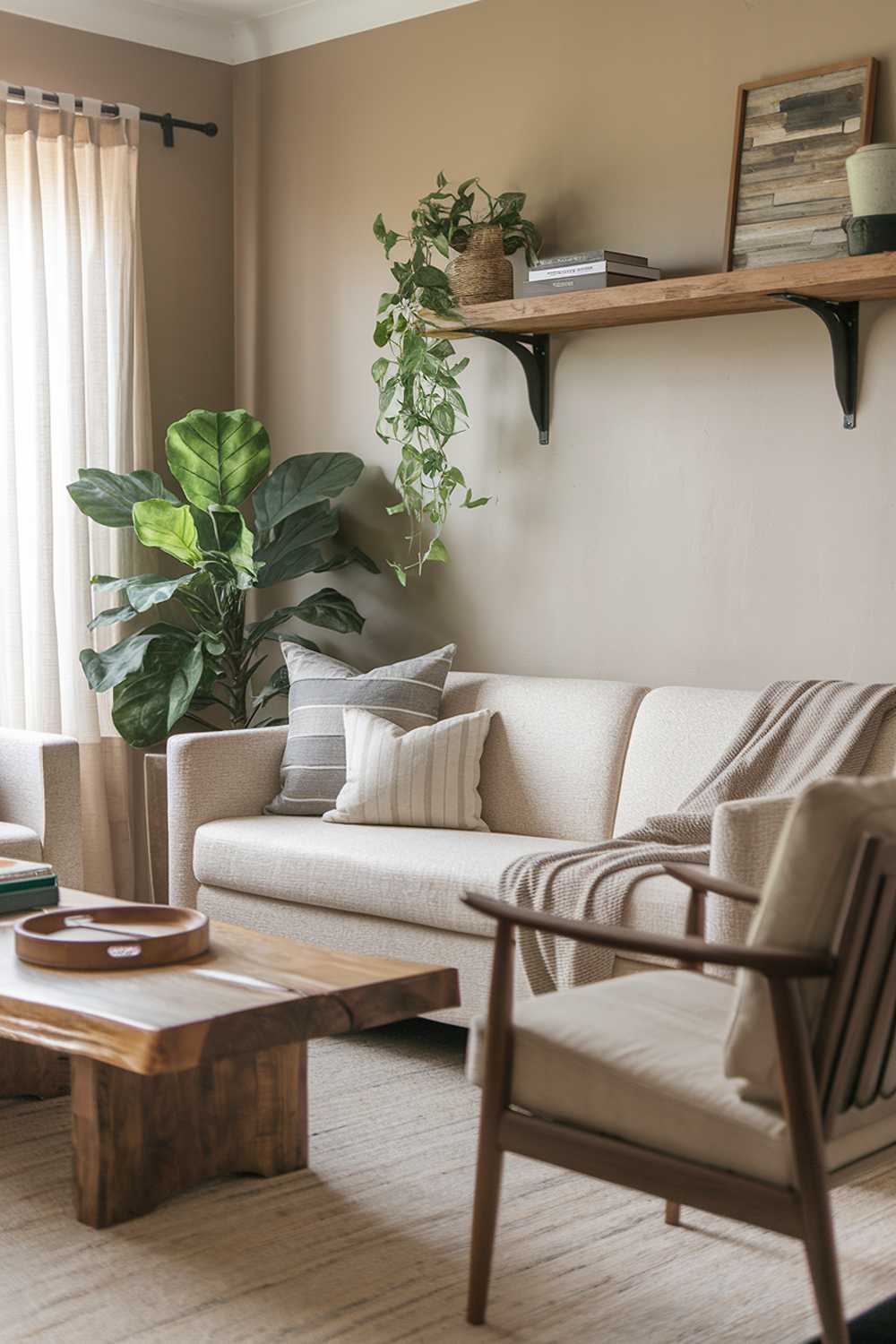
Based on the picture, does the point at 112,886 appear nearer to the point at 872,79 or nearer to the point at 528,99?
the point at 528,99

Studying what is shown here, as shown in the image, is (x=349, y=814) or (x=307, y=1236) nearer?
(x=307, y=1236)

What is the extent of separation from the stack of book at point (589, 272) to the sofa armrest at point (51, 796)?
171 cm

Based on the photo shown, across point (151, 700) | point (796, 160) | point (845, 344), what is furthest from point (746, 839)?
A: point (151, 700)

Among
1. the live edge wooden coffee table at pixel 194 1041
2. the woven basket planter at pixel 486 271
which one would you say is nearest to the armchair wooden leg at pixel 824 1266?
the live edge wooden coffee table at pixel 194 1041

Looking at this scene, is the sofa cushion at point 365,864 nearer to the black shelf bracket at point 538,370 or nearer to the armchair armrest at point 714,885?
the armchair armrest at point 714,885

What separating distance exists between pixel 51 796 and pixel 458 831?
1.04 meters

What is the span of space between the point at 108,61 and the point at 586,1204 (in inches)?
150

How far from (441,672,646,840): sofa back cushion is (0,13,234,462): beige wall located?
5.80ft

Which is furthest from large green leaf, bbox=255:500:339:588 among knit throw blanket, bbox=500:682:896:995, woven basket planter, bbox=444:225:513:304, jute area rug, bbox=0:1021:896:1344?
jute area rug, bbox=0:1021:896:1344

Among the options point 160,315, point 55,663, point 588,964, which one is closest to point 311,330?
point 160,315

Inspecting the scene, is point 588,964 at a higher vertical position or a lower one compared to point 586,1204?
higher

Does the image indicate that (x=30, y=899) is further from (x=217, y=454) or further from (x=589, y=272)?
(x=589, y=272)

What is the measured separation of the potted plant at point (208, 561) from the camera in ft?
14.3

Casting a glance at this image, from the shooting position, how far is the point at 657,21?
13.1 feet
